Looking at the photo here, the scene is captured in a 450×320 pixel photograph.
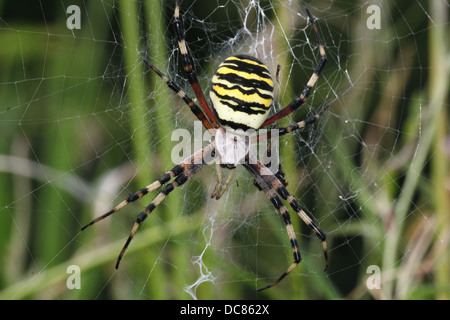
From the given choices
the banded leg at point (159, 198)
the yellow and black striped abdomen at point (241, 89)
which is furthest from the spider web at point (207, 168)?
the yellow and black striped abdomen at point (241, 89)

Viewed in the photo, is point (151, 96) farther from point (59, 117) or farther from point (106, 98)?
point (59, 117)

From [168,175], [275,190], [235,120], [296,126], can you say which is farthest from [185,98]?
[275,190]

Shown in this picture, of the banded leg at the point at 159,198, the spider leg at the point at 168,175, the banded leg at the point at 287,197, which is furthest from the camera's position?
the banded leg at the point at 287,197

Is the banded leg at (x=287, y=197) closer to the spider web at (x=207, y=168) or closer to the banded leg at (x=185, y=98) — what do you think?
the spider web at (x=207, y=168)

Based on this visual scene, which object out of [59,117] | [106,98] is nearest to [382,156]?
[106,98]

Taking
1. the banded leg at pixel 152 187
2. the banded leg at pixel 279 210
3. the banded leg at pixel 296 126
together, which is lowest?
the banded leg at pixel 279 210

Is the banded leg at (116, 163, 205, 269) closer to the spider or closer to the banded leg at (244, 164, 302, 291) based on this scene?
the spider

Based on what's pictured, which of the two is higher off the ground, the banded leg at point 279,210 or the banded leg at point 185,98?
the banded leg at point 185,98

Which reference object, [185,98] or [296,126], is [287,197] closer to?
[296,126]
